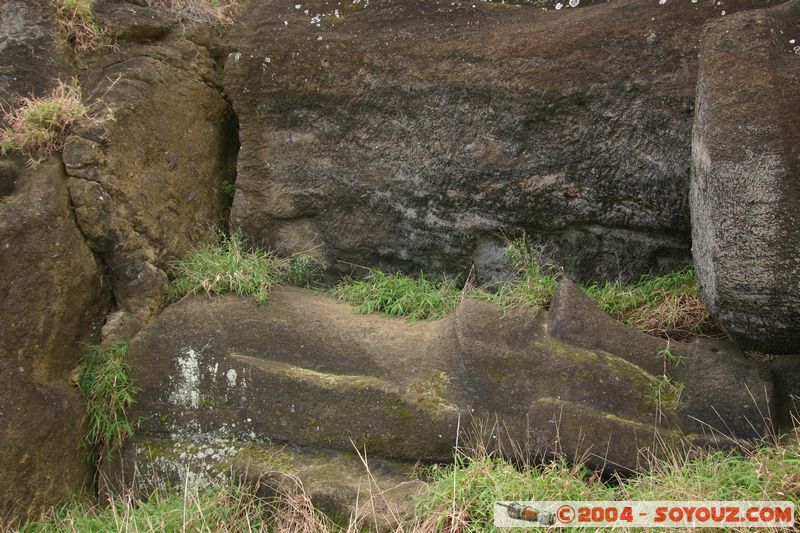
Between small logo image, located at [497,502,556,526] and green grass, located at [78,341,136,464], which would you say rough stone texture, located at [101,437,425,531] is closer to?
green grass, located at [78,341,136,464]

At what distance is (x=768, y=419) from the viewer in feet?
11.7

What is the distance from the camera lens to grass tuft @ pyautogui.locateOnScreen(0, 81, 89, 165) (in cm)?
416

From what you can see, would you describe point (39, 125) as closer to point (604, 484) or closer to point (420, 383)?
point (420, 383)

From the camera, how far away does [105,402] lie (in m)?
4.04

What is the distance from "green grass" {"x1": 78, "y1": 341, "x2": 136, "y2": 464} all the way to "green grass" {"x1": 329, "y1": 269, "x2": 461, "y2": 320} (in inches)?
46.3

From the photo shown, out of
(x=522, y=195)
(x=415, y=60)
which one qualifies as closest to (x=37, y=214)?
(x=415, y=60)

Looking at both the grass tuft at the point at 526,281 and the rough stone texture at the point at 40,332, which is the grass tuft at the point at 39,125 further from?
the grass tuft at the point at 526,281

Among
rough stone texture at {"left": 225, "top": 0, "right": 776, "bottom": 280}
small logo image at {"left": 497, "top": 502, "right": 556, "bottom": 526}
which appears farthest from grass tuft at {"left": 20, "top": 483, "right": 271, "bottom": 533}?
rough stone texture at {"left": 225, "top": 0, "right": 776, "bottom": 280}

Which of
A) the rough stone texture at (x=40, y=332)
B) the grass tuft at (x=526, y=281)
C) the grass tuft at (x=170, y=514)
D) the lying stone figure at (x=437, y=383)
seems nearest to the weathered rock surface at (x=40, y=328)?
the rough stone texture at (x=40, y=332)

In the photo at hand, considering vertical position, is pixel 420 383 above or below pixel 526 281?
below

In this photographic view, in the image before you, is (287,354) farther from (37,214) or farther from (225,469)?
(37,214)

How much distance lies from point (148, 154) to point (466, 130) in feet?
5.52

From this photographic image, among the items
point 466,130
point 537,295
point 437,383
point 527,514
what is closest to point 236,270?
point 437,383

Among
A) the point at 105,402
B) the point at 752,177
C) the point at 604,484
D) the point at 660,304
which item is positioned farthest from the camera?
the point at 660,304
